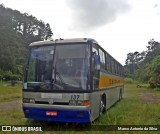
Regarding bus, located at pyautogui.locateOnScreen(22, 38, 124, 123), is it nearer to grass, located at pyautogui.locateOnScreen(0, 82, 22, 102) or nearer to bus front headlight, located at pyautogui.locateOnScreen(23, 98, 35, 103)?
bus front headlight, located at pyautogui.locateOnScreen(23, 98, 35, 103)

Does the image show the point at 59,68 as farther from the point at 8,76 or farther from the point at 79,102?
the point at 8,76

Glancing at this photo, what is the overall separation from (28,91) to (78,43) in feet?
7.81

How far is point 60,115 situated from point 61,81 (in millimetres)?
1109

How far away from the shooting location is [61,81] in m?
Result: 9.47

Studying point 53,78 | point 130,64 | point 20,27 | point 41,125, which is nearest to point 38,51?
point 53,78

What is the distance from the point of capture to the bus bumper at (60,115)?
9211mm

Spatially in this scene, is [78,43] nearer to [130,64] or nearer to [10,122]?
[10,122]

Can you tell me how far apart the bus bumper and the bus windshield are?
74cm

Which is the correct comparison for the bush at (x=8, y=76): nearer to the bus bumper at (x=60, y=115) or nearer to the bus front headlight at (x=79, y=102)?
the bus bumper at (x=60, y=115)

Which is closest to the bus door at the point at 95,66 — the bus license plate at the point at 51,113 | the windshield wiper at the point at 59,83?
the windshield wiper at the point at 59,83

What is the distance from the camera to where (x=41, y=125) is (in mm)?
10469

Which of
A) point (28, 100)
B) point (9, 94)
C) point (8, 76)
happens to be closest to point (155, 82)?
point (8, 76)

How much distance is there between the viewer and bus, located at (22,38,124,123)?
9.26 metres

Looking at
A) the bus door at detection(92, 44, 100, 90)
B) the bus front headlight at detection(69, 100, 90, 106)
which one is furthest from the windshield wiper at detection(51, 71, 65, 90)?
the bus door at detection(92, 44, 100, 90)
